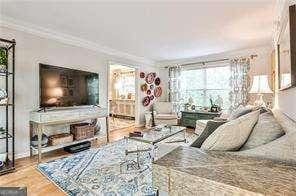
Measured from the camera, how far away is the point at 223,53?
5656 mm

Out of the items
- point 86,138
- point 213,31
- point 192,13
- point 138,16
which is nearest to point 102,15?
point 138,16

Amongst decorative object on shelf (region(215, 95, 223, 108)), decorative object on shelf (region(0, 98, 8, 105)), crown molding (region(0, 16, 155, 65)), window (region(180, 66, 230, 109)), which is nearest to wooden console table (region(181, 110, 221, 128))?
decorative object on shelf (region(215, 95, 223, 108))

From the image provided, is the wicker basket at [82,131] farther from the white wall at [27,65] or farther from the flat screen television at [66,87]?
the white wall at [27,65]

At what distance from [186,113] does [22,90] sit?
4.35 m

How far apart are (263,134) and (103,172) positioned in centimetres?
199

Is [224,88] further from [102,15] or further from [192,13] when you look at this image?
[102,15]

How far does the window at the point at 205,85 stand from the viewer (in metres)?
5.82

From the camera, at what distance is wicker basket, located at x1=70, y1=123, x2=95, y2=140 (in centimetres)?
383

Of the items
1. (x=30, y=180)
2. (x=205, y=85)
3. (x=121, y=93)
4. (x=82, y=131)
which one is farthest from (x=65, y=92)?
(x=121, y=93)

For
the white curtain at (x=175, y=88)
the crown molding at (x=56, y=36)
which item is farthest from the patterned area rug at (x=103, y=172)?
the white curtain at (x=175, y=88)

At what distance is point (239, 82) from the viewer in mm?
5332

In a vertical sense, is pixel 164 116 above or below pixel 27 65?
below

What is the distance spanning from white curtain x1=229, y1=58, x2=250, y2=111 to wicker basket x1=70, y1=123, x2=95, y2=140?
3.81 metres

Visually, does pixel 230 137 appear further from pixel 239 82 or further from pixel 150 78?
pixel 150 78
